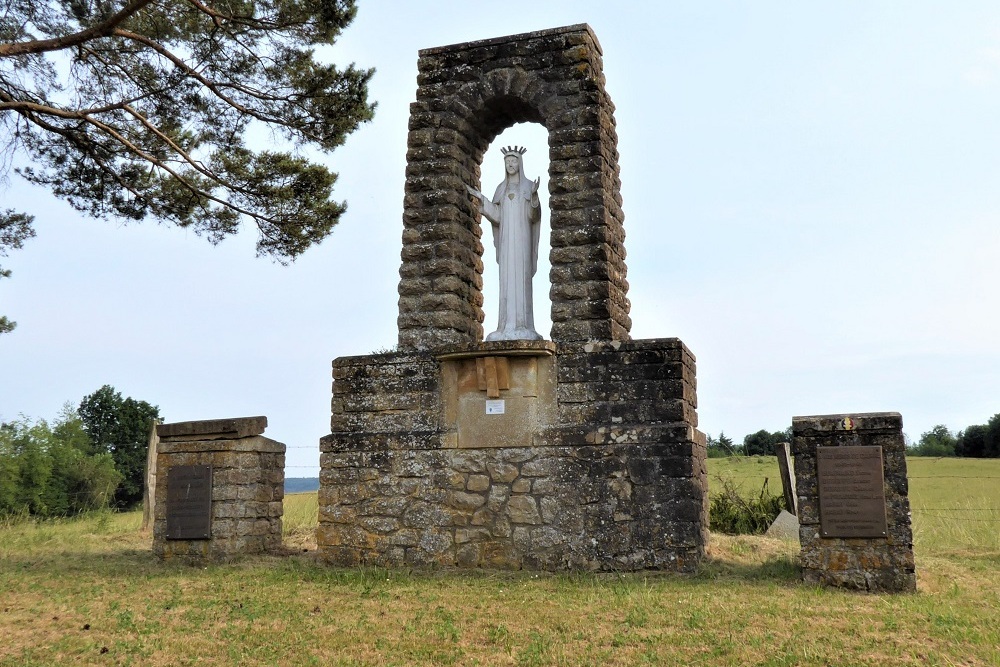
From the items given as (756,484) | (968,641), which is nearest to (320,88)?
(968,641)

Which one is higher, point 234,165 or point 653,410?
point 234,165

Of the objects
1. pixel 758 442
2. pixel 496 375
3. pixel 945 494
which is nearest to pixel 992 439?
pixel 758 442

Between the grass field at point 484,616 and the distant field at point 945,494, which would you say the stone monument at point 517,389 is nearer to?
the grass field at point 484,616

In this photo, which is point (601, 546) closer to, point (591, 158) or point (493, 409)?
point (493, 409)

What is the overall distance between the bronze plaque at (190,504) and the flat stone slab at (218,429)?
13.2 inches

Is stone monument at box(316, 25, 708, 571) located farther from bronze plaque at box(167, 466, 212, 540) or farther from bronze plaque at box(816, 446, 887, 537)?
bronze plaque at box(167, 466, 212, 540)

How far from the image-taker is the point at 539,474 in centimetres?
812

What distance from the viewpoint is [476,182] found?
9.80 meters

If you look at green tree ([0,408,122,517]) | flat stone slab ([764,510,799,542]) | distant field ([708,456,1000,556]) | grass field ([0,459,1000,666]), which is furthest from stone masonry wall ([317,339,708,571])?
green tree ([0,408,122,517])

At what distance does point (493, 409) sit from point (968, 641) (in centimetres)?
424

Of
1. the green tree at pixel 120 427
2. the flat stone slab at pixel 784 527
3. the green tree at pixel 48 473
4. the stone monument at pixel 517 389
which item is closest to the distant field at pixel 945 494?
the flat stone slab at pixel 784 527

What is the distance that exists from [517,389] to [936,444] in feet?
87.1

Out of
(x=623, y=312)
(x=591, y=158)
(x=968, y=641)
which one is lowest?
(x=968, y=641)

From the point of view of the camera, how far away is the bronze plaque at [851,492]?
23.5 ft
